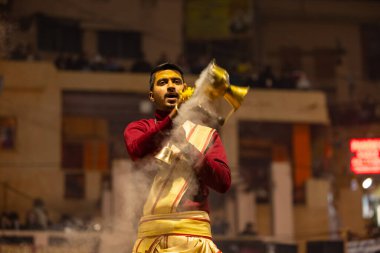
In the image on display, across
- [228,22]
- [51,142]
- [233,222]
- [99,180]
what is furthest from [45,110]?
[228,22]

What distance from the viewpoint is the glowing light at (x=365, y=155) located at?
16469 mm

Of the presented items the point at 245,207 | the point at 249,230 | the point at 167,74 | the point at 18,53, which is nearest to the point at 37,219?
the point at 249,230

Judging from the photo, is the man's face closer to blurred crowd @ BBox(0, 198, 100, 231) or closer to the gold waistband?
the gold waistband

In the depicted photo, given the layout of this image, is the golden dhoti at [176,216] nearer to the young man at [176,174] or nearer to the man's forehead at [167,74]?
→ the young man at [176,174]

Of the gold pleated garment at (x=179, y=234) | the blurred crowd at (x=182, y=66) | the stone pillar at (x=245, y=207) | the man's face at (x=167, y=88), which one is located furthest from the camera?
the blurred crowd at (x=182, y=66)

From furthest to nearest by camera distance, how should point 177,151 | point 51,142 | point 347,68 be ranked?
point 347,68 → point 51,142 → point 177,151

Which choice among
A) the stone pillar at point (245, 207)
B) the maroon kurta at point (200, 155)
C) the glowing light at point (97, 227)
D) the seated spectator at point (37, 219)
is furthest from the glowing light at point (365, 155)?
the maroon kurta at point (200, 155)

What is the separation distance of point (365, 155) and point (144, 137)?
13.4m

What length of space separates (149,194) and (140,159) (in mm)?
270

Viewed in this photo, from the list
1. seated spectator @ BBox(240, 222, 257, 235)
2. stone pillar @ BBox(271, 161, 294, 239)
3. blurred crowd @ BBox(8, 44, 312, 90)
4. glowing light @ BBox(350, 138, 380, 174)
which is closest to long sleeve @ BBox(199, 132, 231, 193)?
glowing light @ BBox(350, 138, 380, 174)

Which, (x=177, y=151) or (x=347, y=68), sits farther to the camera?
(x=347, y=68)

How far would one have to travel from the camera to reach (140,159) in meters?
4.45

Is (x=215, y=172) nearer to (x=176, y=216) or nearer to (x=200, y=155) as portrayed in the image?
(x=200, y=155)

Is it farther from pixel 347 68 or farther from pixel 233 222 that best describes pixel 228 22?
pixel 233 222
